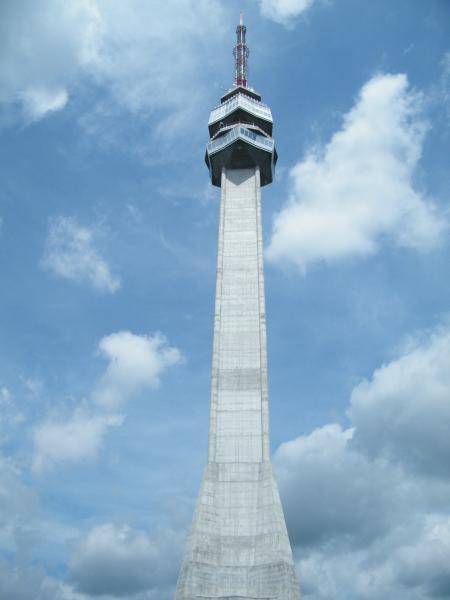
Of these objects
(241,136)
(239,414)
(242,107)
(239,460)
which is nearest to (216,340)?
(239,414)

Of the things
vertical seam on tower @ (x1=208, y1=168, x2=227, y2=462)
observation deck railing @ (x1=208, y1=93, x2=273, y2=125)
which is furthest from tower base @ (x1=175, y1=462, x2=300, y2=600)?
observation deck railing @ (x1=208, y1=93, x2=273, y2=125)

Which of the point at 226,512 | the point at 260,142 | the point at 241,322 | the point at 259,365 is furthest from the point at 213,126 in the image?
the point at 226,512

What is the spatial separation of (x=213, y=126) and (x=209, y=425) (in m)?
35.1

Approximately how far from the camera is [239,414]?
4691 cm

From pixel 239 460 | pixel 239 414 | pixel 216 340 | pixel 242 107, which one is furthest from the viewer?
pixel 242 107

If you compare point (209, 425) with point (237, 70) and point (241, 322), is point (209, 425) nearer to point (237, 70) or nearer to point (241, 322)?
point (241, 322)

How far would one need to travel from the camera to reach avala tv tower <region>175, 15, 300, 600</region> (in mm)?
39938

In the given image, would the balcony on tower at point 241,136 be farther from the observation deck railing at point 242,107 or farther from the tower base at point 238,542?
the tower base at point 238,542

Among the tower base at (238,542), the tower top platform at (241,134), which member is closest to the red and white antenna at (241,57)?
the tower top platform at (241,134)

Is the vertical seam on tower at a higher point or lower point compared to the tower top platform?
lower

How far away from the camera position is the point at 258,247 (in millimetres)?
54219

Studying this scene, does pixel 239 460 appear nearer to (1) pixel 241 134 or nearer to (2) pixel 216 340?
(2) pixel 216 340

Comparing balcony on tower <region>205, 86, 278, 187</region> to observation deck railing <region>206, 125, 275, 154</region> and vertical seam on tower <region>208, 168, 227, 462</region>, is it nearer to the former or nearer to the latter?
observation deck railing <region>206, 125, 275, 154</region>

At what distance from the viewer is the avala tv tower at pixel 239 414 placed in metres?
39.9
